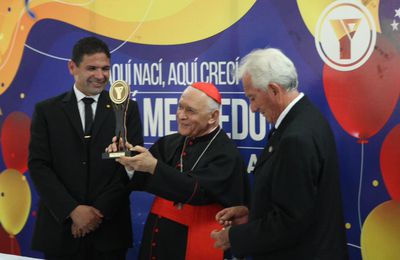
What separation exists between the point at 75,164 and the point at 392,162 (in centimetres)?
175

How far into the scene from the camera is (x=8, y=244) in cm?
484

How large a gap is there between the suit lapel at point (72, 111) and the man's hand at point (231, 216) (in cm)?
100

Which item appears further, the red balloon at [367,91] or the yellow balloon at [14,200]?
the yellow balloon at [14,200]

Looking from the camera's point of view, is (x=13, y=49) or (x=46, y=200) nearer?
(x=46, y=200)

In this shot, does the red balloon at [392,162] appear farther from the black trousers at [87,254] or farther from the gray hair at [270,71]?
the black trousers at [87,254]

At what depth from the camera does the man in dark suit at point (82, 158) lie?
3.40 meters

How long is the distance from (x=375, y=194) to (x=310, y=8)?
1103mm

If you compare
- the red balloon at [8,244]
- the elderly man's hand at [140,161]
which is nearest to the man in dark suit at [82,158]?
the elderly man's hand at [140,161]

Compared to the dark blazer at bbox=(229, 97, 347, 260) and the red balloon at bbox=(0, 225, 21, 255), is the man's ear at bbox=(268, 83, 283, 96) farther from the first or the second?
the red balloon at bbox=(0, 225, 21, 255)

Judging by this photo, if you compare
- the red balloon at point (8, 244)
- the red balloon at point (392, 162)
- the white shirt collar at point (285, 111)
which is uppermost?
the white shirt collar at point (285, 111)

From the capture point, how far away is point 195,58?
12.9 ft

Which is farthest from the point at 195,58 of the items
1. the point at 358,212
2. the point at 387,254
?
the point at 387,254

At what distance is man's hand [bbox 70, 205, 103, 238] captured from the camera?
10.9ft

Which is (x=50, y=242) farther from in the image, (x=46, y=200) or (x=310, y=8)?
(x=310, y=8)
